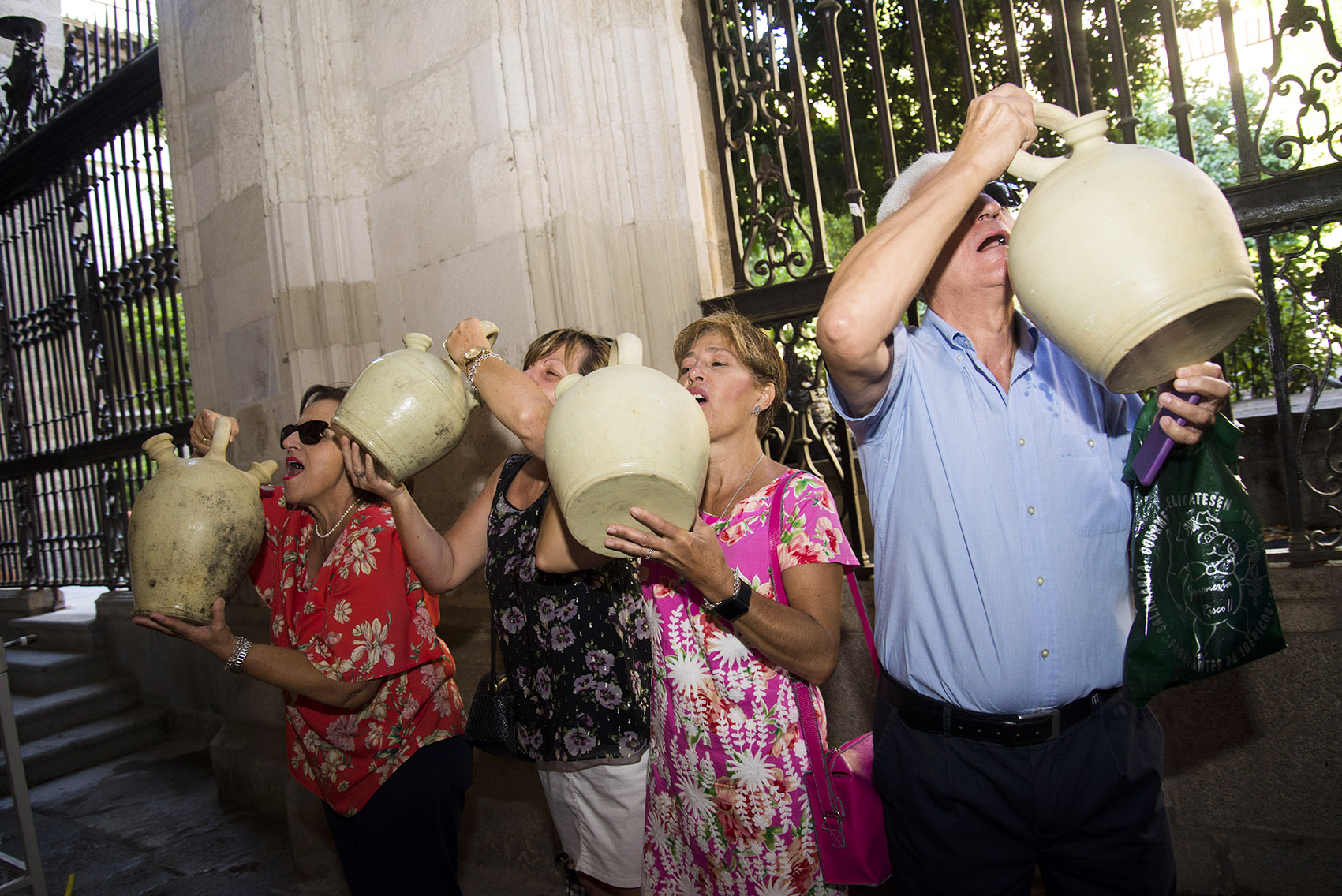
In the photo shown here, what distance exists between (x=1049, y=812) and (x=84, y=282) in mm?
6458

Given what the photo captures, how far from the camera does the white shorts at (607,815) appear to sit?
1703mm

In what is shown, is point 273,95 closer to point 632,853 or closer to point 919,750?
point 632,853

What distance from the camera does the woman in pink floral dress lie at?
1.45 m

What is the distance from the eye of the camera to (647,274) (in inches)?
109

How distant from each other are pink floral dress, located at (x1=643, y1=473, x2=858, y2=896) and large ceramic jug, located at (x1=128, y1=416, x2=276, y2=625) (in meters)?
1.03

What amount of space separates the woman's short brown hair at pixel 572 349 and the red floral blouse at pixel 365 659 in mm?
532

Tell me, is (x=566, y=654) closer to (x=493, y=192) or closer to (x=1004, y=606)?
(x=1004, y=606)

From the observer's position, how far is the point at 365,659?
1.82 m

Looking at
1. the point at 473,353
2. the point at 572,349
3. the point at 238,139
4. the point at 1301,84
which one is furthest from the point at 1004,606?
the point at 238,139

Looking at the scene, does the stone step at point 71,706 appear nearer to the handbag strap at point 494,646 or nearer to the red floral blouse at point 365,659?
the red floral blouse at point 365,659

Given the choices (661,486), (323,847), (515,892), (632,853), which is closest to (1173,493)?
(661,486)

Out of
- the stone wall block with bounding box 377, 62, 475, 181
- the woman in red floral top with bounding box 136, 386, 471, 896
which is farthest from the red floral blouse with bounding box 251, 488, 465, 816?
the stone wall block with bounding box 377, 62, 475, 181

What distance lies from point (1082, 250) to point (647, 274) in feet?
6.09

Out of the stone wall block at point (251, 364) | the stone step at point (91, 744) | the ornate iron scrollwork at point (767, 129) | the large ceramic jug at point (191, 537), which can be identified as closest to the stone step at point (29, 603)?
the stone step at point (91, 744)
